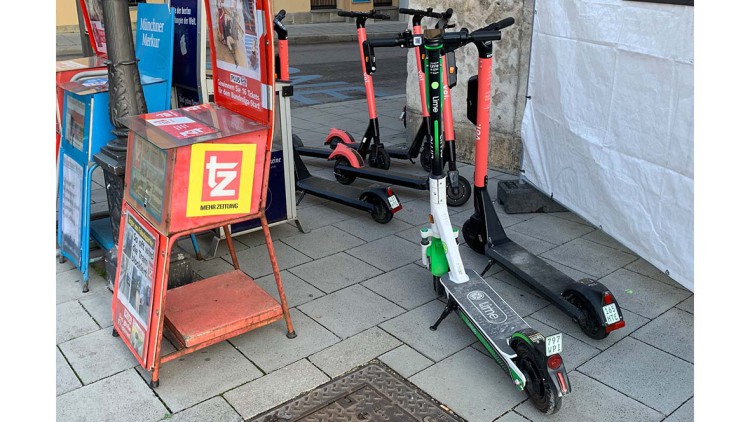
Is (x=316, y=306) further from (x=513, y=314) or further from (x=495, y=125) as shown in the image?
(x=495, y=125)

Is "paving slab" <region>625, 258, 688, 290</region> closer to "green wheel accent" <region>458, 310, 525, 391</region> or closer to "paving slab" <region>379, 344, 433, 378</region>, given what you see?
"green wheel accent" <region>458, 310, 525, 391</region>

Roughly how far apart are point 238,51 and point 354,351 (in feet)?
6.16

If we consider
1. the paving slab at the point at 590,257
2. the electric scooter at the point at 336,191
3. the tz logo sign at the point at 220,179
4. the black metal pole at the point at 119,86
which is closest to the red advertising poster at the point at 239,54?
the tz logo sign at the point at 220,179

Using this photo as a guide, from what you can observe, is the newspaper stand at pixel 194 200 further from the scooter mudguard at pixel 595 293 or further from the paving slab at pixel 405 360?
the scooter mudguard at pixel 595 293

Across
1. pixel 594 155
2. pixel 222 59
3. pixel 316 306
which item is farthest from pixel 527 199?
pixel 222 59

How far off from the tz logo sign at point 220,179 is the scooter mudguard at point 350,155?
9.47 feet

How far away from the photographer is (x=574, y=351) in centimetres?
359

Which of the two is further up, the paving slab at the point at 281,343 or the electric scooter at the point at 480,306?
the electric scooter at the point at 480,306

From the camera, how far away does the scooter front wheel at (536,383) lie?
9.77 ft

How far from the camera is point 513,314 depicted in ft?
11.6

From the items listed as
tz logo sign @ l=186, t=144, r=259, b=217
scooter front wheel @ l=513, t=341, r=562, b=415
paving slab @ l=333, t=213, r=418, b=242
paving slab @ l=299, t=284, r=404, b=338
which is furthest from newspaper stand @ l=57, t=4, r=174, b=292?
scooter front wheel @ l=513, t=341, r=562, b=415

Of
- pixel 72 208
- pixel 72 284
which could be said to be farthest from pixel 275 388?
pixel 72 208

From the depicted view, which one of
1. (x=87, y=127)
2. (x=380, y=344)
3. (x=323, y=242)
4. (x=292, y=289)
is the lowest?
(x=380, y=344)

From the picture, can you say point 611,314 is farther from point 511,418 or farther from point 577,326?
point 511,418
